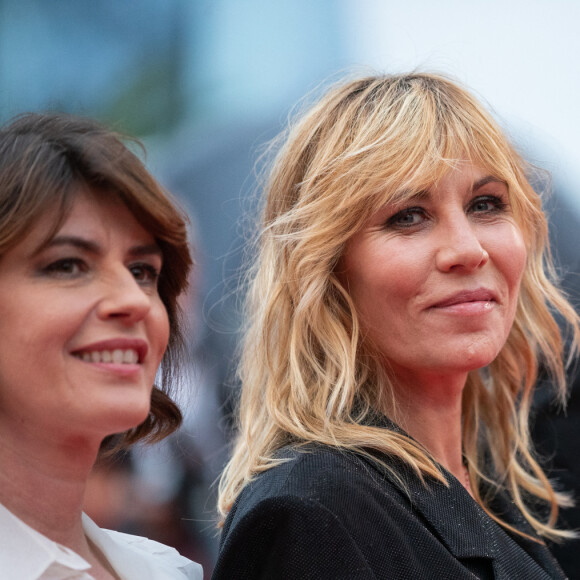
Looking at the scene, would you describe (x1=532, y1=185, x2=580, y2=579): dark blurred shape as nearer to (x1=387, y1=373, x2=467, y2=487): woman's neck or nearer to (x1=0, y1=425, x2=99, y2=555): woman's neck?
(x1=387, y1=373, x2=467, y2=487): woman's neck

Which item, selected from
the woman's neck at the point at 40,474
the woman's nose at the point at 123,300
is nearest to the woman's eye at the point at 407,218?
the woman's nose at the point at 123,300

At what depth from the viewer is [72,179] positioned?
156 cm

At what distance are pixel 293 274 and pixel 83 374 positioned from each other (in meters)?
0.88

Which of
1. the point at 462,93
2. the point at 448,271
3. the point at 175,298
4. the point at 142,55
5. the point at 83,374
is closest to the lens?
the point at 83,374

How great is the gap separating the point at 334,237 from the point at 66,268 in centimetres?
84

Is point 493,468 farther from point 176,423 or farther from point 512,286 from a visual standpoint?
point 176,423

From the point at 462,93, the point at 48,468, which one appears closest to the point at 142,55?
the point at 462,93

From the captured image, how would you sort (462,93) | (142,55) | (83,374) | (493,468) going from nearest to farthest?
(83,374) → (462,93) → (493,468) → (142,55)

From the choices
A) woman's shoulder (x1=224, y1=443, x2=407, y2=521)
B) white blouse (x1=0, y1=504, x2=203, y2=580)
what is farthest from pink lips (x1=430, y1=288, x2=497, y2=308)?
white blouse (x1=0, y1=504, x2=203, y2=580)

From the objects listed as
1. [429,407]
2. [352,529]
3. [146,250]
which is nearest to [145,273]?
[146,250]

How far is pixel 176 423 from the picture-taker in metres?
1.91

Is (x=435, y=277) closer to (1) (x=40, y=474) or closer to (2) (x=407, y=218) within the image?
(2) (x=407, y=218)

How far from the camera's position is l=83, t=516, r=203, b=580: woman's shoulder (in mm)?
1774

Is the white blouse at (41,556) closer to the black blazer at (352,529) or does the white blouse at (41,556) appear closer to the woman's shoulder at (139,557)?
the woman's shoulder at (139,557)
